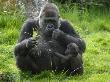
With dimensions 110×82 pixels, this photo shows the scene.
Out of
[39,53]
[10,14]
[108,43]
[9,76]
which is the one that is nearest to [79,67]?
[39,53]

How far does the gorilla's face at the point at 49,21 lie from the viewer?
22.0 feet

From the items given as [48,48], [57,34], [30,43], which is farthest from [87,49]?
[30,43]

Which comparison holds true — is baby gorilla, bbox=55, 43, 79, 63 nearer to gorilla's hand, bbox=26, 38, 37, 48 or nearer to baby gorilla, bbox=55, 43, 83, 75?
baby gorilla, bbox=55, 43, 83, 75

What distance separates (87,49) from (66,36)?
7.87 feet

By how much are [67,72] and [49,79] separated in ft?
1.47

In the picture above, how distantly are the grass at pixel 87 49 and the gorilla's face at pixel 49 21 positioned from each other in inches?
26.3

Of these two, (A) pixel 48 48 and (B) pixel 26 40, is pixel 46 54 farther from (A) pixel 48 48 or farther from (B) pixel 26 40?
(B) pixel 26 40

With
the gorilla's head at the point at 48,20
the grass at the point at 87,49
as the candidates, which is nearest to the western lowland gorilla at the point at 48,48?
the gorilla's head at the point at 48,20

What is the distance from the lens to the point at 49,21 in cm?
679

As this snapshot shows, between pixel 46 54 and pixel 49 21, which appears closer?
pixel 49 21

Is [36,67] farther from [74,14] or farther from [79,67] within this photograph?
[74,14]

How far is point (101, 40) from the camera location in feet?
33.6

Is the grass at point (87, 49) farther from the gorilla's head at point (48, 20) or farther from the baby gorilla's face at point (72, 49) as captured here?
the gorilla's head at point (48, 20)

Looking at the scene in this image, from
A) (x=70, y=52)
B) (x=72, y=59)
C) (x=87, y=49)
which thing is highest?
(x=70, y=52)
